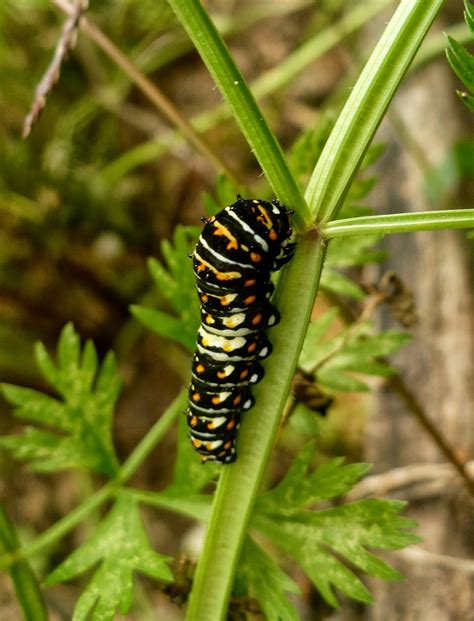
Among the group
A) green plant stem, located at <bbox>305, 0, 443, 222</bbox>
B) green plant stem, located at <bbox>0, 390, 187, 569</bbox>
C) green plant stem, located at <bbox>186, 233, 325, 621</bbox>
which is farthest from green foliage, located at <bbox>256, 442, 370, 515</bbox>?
green plant stem, located at <bbox>305, 0, 443, 222</bbox>

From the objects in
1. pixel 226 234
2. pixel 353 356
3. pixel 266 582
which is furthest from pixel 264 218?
pixel 266 582

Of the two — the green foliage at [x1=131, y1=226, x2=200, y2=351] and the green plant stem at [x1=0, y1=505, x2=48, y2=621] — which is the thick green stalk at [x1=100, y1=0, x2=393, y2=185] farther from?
the green plant stem at [x1=0, y1=505, x2=48, y2=621]

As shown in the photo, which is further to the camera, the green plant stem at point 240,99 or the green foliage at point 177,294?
the green foliage at point 177,294

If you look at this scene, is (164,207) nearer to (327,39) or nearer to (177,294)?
(327,39)

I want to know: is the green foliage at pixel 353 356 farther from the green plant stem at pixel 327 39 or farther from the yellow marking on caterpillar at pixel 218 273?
the green plant stem at pixel 327 39

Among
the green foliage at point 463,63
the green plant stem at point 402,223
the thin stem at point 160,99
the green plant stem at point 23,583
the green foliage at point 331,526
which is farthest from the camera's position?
the thin stem at point 160,99

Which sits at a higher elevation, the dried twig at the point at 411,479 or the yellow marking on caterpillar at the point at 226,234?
the yellow marking on caterpillar at the point at 226,234

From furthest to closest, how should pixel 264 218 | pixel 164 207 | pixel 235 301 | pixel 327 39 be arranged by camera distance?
pixel 164 207 < pixel 327 39 < pixel 235 301 < pixel 264 218

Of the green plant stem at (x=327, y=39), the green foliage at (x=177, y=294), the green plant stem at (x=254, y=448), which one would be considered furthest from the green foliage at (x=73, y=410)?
the green plant stem at (x=327, y=39)

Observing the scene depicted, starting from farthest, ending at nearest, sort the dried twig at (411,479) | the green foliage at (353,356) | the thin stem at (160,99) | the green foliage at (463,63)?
the dried twig at (411,479)
the thin stem at (160,99)
the green foliage at (353,356)
the green foliage at (463,63)
